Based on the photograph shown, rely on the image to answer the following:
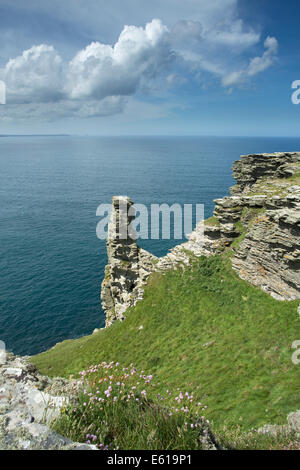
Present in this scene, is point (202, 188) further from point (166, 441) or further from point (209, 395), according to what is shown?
point (166, 441)

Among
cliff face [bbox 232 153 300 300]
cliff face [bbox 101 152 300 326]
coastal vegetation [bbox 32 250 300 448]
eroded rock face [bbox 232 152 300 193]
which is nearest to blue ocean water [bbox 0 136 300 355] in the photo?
cliff face [bbox 101 152 300 326]

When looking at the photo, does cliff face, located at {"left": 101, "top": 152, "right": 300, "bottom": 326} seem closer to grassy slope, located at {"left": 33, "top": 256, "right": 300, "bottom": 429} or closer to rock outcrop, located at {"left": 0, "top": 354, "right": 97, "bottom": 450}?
grassy slope, located at {"left": 33, "top": 256, "right": 300, "bottom": 429}

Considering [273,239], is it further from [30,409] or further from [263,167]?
[30,409]

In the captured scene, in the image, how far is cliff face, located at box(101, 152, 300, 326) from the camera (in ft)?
92.9

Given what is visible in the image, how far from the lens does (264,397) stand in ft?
65.8

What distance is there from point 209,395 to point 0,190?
159m

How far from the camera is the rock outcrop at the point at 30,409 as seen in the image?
251 inches

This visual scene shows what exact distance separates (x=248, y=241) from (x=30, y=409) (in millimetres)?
29683

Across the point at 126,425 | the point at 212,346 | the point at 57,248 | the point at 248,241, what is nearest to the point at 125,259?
the point at 248,241

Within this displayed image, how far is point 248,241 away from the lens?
3288 cm

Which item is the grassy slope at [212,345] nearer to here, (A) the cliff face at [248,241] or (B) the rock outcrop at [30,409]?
(A) the cliff face at [248,241]

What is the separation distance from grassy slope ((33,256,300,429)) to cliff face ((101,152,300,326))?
5.99ft

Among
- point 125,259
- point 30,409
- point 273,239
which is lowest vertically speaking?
point 125,259
